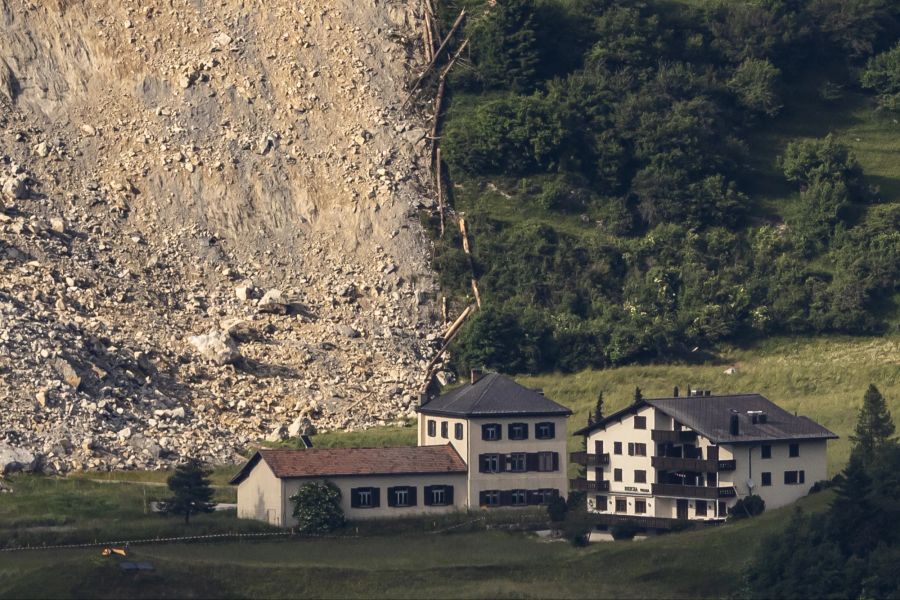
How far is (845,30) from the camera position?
150 metres

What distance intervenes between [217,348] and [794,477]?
36.2m

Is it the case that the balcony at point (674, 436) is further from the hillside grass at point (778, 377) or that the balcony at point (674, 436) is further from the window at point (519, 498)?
→ the hillside grass at point (778, 377)

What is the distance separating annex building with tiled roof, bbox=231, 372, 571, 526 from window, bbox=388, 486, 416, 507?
0.05 metres

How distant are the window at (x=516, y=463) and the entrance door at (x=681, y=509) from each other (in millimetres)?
7852

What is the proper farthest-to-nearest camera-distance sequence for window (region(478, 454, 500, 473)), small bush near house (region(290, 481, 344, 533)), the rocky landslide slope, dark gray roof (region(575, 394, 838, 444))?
the rocky landslide slope, window (region(478, 454, 500, 473)), dark gray roof (region(575, 394, 838, 444)), small bush near house (region(290, 481, 344, 533))

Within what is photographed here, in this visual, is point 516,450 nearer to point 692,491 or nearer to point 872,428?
point 692,491

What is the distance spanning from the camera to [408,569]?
85.9m

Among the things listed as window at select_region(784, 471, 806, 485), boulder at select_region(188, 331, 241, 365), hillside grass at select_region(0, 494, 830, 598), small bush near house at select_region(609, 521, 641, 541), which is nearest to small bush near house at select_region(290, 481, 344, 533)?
hillside grass at select_region(0, 494, 830, 598)

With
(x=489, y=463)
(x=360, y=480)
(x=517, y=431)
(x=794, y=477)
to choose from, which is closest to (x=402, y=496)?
(x=360, y=480)

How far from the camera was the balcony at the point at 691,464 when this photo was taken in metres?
97.4

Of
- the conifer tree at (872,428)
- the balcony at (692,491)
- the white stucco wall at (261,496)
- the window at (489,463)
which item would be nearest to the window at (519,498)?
the window at (489,463)

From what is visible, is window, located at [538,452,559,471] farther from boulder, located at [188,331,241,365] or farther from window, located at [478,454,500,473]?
boulder, located at [188,331,241,365]

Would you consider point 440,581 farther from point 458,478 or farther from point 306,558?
point 458,478

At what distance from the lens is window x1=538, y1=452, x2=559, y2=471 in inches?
4045
